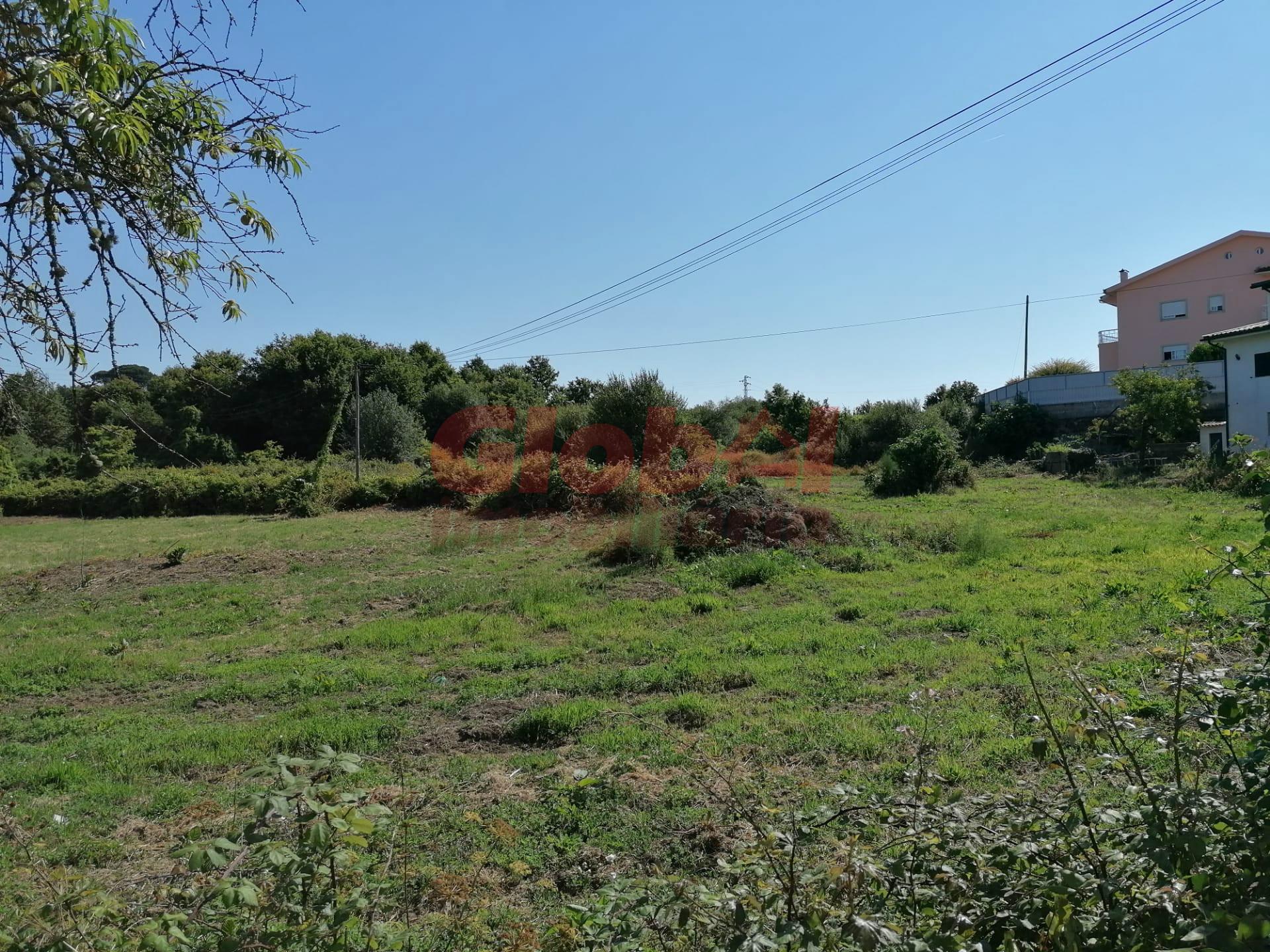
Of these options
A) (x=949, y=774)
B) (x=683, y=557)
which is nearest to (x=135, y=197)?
(x=949, y=774)

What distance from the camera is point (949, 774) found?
13.2ft

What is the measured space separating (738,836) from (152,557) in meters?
14.6

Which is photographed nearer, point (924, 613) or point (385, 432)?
point (924, 613)

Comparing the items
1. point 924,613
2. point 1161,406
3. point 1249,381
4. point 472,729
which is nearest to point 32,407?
point 472,729

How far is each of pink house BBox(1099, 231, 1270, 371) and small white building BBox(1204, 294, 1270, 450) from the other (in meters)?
11.4

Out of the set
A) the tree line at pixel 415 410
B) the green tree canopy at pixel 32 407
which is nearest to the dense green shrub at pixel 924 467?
the tree line at pixel 415 410

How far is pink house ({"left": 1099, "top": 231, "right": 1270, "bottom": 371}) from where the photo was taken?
32500 millimetres

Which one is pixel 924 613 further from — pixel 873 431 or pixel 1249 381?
pixel 873 431

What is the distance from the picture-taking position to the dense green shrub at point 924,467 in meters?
19.7

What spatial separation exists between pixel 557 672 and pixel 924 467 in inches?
608

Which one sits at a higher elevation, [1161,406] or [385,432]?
[385,432]

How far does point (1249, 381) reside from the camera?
20500mm

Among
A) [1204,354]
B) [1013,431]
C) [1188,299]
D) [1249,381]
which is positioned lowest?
[1013,431]

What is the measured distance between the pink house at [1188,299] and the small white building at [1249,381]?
448 inches
